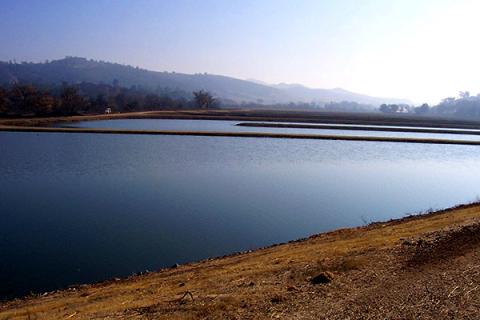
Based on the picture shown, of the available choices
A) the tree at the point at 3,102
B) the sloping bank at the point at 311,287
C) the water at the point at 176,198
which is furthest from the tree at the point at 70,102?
the sloping bank at the point at 311,287

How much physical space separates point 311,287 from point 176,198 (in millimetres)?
12575

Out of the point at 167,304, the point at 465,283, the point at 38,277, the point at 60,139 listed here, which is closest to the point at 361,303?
the point at 465,283

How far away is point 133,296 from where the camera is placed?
854 centimetres

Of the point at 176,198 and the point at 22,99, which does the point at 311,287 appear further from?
the point at 22,99

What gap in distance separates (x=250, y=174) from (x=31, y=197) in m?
12.5

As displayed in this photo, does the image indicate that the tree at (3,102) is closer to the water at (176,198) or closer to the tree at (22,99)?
the tree at (22,99)

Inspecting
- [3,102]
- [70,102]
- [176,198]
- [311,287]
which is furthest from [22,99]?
[311,287]

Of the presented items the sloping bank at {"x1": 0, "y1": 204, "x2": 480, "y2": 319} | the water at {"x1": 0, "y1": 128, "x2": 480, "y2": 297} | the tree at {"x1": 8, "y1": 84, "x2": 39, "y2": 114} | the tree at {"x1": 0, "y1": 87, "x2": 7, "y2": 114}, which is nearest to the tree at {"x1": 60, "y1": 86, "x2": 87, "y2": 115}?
the tree at {"x1": 8, "y1": 84, "x2": 39, "y2": 114}

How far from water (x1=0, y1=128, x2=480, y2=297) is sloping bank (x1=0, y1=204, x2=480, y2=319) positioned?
6.65 feet

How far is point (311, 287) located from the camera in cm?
794

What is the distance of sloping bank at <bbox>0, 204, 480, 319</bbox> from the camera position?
6828 mm

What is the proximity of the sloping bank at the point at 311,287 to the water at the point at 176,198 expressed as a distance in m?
2.03

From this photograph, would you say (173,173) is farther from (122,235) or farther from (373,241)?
(373,241)

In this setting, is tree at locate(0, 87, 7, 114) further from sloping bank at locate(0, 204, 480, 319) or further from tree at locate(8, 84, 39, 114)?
sloping bank at locate(0, 204, 480, 319)
